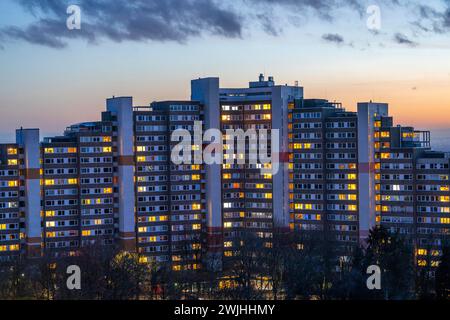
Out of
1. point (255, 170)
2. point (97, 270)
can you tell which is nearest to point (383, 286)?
point (97, 270)

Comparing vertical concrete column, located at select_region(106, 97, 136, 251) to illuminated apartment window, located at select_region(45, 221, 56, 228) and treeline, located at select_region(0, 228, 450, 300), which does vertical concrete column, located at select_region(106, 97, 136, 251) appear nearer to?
illuminated apartment window, located at select_region(45, 221, 56, 228)

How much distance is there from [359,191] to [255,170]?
485 inches


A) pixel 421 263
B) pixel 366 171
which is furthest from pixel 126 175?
pixel 421 263

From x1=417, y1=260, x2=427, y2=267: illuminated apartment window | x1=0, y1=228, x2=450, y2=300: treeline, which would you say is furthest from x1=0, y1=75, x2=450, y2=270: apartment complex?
x1=0, y1=228, x2=450, y2=300: treeline

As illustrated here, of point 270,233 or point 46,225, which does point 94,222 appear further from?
point 270,233

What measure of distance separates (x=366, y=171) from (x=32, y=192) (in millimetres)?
34566

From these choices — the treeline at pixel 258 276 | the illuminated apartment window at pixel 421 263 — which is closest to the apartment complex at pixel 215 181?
the illuminated apartment window at pixel 421 263

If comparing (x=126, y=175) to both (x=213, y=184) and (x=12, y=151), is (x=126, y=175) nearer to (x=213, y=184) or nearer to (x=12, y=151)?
(x=213, y=184)

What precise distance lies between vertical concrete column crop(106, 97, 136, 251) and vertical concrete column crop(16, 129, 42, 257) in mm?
8368

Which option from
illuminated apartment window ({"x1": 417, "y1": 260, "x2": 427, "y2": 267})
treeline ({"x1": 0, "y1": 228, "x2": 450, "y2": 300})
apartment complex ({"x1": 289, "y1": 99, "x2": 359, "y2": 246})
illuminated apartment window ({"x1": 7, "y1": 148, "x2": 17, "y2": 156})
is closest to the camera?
treeline ({"x1": 0, "y1": 228, "x2": 450, "y2": 300})

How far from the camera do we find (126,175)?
77250 millimetres

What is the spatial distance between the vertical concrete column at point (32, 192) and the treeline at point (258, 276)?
838 centimetres

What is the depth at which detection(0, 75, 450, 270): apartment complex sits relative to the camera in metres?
75.8

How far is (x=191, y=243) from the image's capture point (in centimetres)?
7881
